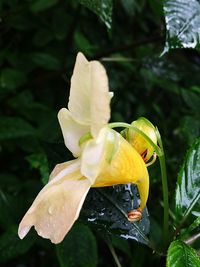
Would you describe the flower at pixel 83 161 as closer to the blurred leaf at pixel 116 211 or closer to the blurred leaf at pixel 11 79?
the blurred leaf at pixel 116 211

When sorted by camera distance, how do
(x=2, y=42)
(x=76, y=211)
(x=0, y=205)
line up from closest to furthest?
1. (x=76, y=211)
2. (x=0, y=205)
3. (x=2, y=42)

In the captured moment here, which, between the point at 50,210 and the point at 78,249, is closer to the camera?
the point at 50,210

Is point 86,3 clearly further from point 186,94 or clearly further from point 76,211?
point 186,94

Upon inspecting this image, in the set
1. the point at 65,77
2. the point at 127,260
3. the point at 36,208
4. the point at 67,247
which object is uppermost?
the point at 36,208

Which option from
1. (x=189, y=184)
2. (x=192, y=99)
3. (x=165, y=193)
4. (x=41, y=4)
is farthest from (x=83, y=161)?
(x=41, y=4)

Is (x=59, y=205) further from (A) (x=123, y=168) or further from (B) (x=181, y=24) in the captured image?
(B) (x=181, y=24)

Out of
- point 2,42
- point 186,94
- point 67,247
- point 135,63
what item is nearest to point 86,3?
point 67,247

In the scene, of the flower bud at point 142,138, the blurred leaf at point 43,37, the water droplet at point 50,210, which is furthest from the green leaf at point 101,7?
the blurred leaf at point 43,37

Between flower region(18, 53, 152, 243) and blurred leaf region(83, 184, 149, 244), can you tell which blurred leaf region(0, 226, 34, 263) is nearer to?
blurred leaf region(83, 184, 149, 244)
